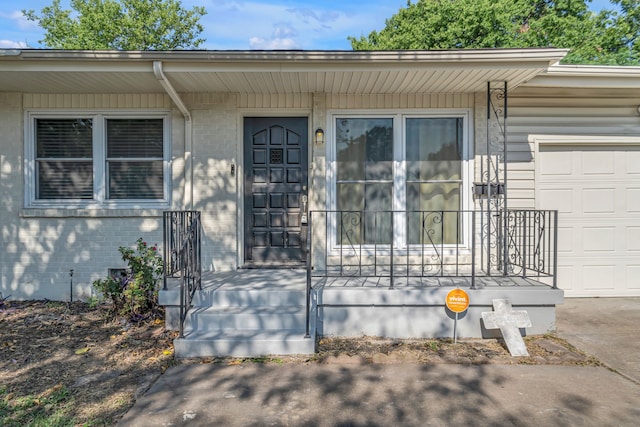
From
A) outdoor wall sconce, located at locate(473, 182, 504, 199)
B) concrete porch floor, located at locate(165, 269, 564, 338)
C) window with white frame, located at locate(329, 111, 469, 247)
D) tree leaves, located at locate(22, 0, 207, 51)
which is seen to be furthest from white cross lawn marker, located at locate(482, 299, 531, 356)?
tree leaves, located at locate(22, 0, 207, 51)

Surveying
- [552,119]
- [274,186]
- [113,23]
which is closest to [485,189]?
[552,119]

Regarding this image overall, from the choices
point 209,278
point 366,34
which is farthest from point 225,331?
point 366,34

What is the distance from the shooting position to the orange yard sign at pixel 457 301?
4.17 m

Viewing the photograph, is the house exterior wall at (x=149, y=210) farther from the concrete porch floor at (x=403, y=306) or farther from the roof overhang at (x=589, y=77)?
the concrete porch floor at (x=403, y=306)

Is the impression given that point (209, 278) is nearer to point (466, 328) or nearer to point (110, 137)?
point (110, 137)

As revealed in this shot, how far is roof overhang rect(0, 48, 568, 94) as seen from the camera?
4434mm

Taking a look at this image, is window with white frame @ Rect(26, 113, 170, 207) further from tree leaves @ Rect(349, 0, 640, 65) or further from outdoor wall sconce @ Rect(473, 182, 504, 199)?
tree leaves @ Rect(349, 0, 640, 65)

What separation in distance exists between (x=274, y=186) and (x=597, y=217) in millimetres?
4284

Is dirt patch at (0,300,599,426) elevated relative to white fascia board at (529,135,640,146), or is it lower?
lower

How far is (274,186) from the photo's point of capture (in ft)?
18.5

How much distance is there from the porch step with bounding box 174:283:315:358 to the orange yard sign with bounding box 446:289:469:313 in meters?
1.38

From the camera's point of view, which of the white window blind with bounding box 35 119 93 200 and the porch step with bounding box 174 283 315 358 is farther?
the white window blind with bounding box 35 119 93 200

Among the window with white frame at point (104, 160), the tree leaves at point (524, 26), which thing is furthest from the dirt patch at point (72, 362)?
the tree leaves at point (524, 26)

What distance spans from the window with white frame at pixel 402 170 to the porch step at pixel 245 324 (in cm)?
155
